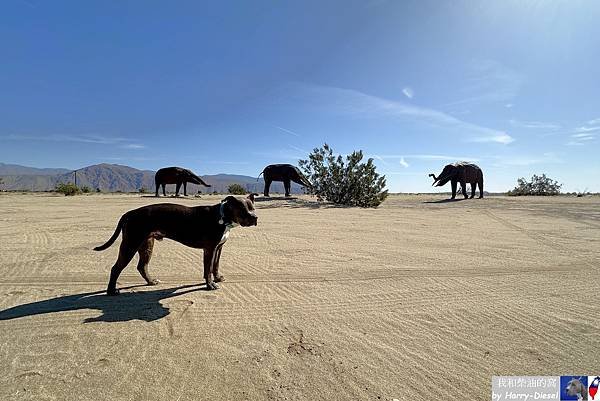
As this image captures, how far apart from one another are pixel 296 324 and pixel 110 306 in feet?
8.13

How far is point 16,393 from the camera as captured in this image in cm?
247

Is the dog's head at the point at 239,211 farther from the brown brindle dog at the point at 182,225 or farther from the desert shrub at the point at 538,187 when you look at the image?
the desert shrub at the point at 538,187

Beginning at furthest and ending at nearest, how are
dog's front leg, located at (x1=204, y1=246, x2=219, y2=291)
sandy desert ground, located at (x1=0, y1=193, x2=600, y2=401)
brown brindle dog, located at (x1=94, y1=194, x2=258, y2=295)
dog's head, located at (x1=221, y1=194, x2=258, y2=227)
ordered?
dog's front leg, located at (x1=204, y1=246, x2=219, y2=291), dog's head, located at (x1=221, y1=194, x2=258, y2=227), brown brindle dog, located at (x1=94, y1=194, x2=258, y2=295), sandy desert ground, located at (x1=0, y1=193, x2=600, y2=401)

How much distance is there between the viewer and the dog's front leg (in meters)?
4.62

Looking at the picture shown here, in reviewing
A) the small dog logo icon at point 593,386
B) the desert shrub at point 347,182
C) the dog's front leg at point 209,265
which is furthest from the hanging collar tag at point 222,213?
the desert shrub at point 347,182

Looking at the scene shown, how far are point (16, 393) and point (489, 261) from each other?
7.41 meters

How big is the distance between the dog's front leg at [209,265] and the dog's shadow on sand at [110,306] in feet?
1.03

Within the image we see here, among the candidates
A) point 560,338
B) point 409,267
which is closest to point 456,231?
point 409,267

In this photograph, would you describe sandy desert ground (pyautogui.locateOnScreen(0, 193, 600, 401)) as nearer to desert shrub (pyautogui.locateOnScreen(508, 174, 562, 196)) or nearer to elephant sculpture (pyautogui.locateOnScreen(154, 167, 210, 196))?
elephant sculpture (pyautogui.locateOnScreen(154, 167, 210, 196))

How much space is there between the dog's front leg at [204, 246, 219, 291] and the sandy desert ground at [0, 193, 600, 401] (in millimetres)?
134

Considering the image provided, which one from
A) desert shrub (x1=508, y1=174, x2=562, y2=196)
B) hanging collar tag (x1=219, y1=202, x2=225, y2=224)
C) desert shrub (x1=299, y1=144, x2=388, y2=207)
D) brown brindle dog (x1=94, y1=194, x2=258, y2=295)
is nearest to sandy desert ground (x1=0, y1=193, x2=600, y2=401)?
brown brindle dog (x1=94, y1=194, x2=258, y2=295)

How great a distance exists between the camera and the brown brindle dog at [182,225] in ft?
13.9

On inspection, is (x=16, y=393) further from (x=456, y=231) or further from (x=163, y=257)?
(x=456, y=231)

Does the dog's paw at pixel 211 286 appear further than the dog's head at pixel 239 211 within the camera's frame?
Yes
